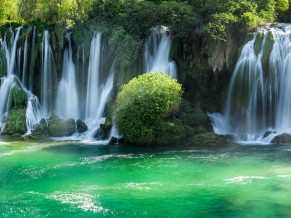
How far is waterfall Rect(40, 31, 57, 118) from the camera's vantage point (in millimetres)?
40938

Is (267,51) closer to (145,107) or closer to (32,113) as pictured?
(145,107)

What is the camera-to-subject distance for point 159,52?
37.5 metres

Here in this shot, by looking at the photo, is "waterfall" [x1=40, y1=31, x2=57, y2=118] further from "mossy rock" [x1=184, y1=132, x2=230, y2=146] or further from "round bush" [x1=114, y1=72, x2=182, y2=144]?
"mossy rock" [x1=184, y1=132, x2=230, y2=146]

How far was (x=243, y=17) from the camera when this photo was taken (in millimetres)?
34656

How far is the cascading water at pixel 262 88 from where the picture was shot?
32.1 meters

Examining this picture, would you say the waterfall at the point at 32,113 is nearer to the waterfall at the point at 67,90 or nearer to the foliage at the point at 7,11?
the waterfall at the point at 67,90

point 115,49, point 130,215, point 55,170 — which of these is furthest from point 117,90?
point 130,215

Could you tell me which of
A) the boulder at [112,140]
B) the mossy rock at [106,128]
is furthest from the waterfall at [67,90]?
the boulder at [112,140]

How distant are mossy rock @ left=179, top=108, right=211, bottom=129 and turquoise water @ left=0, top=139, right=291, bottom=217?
2.93 m

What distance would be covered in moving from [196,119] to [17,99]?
626 inches

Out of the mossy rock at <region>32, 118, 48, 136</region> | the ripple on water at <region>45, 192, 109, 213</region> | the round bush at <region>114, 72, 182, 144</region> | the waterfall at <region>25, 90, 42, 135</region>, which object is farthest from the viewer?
the waterfall at <region>25, 90, 42, 135</region>

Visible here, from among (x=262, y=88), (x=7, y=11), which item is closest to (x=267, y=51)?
(x=262, y=88)

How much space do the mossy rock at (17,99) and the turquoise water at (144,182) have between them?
31.1 feet

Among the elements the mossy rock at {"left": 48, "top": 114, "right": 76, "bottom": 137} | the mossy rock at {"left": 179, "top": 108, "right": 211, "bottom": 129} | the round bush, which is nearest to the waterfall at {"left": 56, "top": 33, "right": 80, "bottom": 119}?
the mossy rock at {"left": 48, "top": 114, "right": 76, "bottom": 137}
